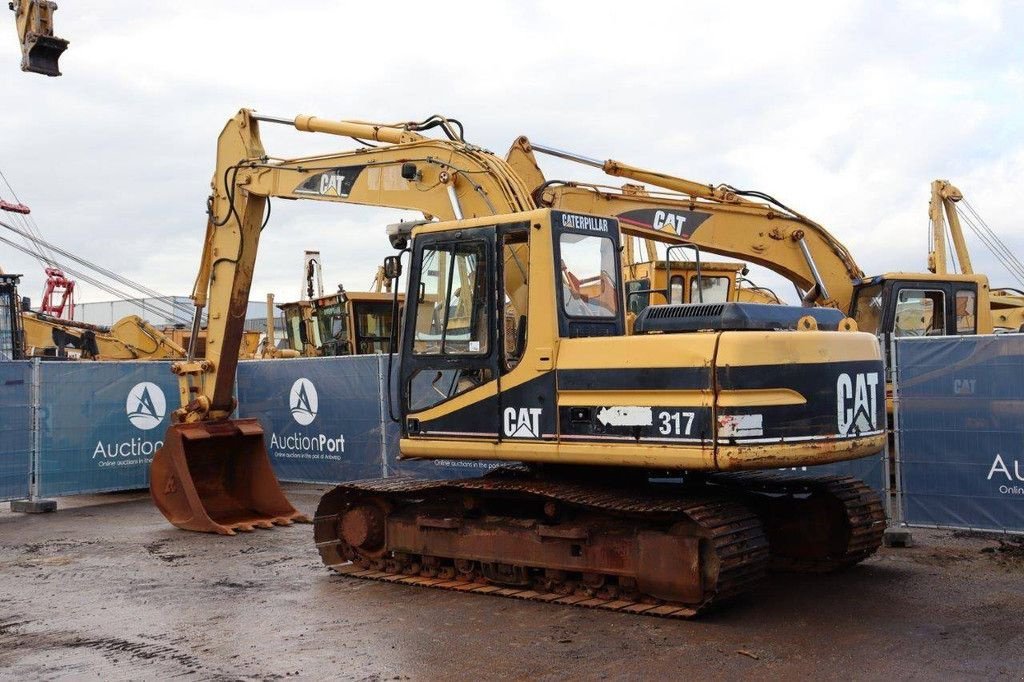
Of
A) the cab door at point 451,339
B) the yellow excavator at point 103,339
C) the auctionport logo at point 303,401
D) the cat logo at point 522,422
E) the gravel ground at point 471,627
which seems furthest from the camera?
the yellow excavator at point 103,339

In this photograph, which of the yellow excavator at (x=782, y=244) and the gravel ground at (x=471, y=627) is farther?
the yellow excavator at (x=782, y=244)

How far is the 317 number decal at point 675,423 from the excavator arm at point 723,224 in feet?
22.1

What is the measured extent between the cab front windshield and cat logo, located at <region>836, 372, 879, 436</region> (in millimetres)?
5770

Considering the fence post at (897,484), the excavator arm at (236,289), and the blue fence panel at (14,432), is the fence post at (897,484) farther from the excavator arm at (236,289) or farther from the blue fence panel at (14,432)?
the blue fence panel at (14,432)

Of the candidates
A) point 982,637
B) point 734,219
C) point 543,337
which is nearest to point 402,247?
point 543,337

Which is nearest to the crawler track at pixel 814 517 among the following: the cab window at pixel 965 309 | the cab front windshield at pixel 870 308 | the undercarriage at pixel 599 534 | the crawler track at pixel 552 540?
the undercarriage at pixel 599 534

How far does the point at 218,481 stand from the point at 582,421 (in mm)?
6202

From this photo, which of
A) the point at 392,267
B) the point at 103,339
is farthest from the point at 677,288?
the point at 103,339

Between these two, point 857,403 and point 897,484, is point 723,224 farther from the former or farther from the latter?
point 857,403

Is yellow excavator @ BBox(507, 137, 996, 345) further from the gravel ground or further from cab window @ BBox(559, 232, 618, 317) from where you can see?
cab window @ BBox(559, 232, 618, 317)

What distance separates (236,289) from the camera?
39.6ft

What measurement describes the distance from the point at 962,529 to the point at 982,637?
11.4ft

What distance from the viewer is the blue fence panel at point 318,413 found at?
15.1m

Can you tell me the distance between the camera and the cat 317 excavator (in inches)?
296
